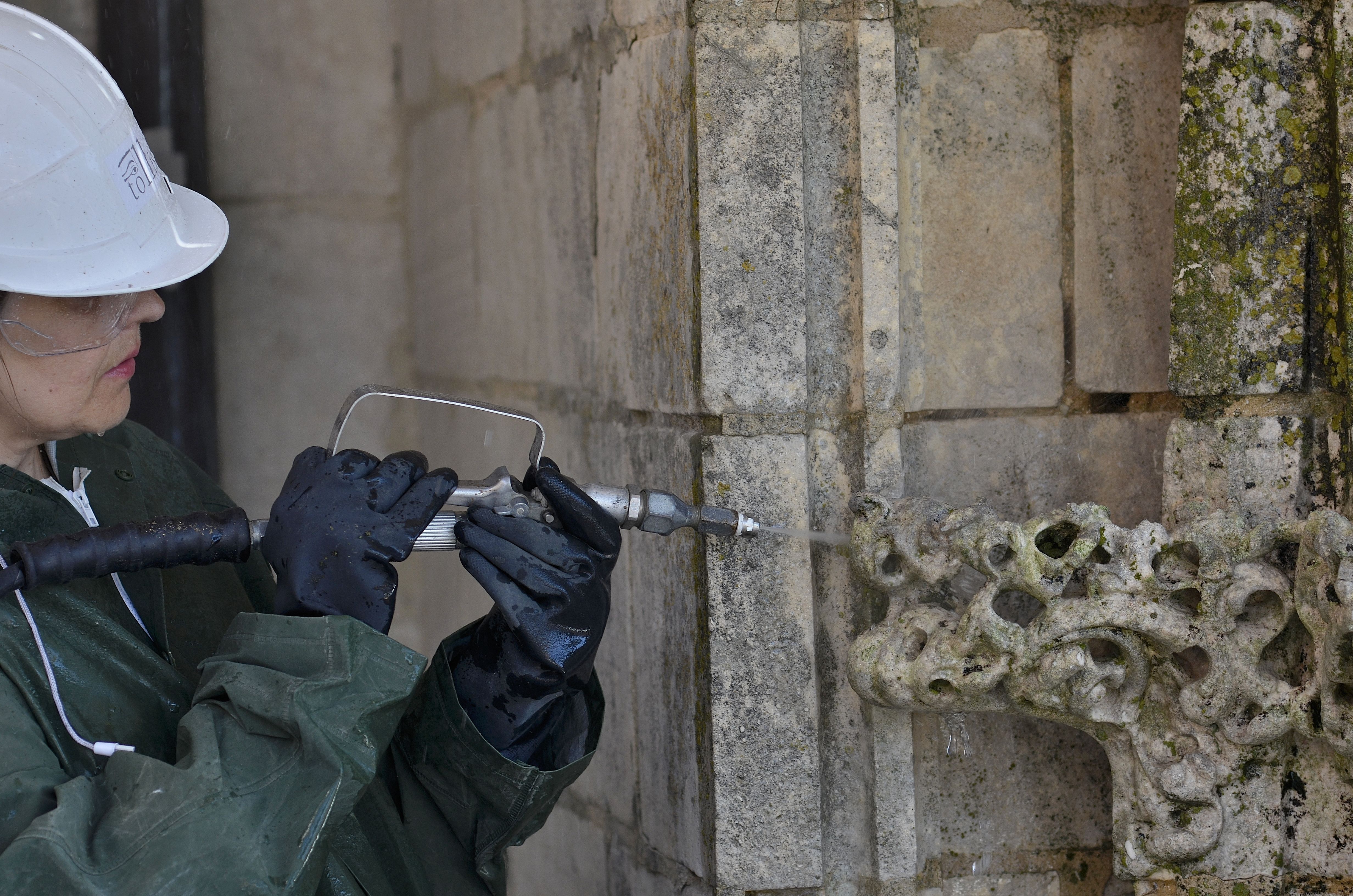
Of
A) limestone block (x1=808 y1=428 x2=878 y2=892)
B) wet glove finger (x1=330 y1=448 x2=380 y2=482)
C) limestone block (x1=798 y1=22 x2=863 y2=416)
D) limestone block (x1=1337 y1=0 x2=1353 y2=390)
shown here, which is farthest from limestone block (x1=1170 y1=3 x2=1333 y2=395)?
wet glove finger (x1=330 y1=448 x2=380 y2=482)

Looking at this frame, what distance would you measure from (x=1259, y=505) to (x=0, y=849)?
1.37 meters

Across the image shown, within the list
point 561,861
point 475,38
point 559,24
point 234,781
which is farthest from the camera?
point 475,38

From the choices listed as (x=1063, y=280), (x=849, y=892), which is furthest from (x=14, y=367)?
(x=1063, y=280)

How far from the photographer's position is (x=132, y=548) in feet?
4.09

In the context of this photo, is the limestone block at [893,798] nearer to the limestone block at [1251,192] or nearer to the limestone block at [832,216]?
the limestone block at [832,216]

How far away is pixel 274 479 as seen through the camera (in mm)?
3047

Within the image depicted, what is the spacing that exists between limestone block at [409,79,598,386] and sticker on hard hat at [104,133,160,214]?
0.74 metres

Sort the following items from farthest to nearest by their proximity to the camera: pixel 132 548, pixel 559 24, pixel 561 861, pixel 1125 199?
pixel 561 861 → pixel 559 24 → pixel 1125 199 → pixel 132 548

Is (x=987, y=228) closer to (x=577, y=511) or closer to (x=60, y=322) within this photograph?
(x=577, y=511)

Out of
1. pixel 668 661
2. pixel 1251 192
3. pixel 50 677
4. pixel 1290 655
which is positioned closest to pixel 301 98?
pixel 668 661

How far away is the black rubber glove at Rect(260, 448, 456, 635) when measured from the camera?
1291 mm

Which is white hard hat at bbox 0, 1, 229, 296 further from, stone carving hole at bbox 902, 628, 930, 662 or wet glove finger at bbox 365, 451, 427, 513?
stone carving hole at bbox 902, 628, 930, 662

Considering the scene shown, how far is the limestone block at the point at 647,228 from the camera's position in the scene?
4.95 feet

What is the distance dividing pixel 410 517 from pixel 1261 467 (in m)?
0.99
